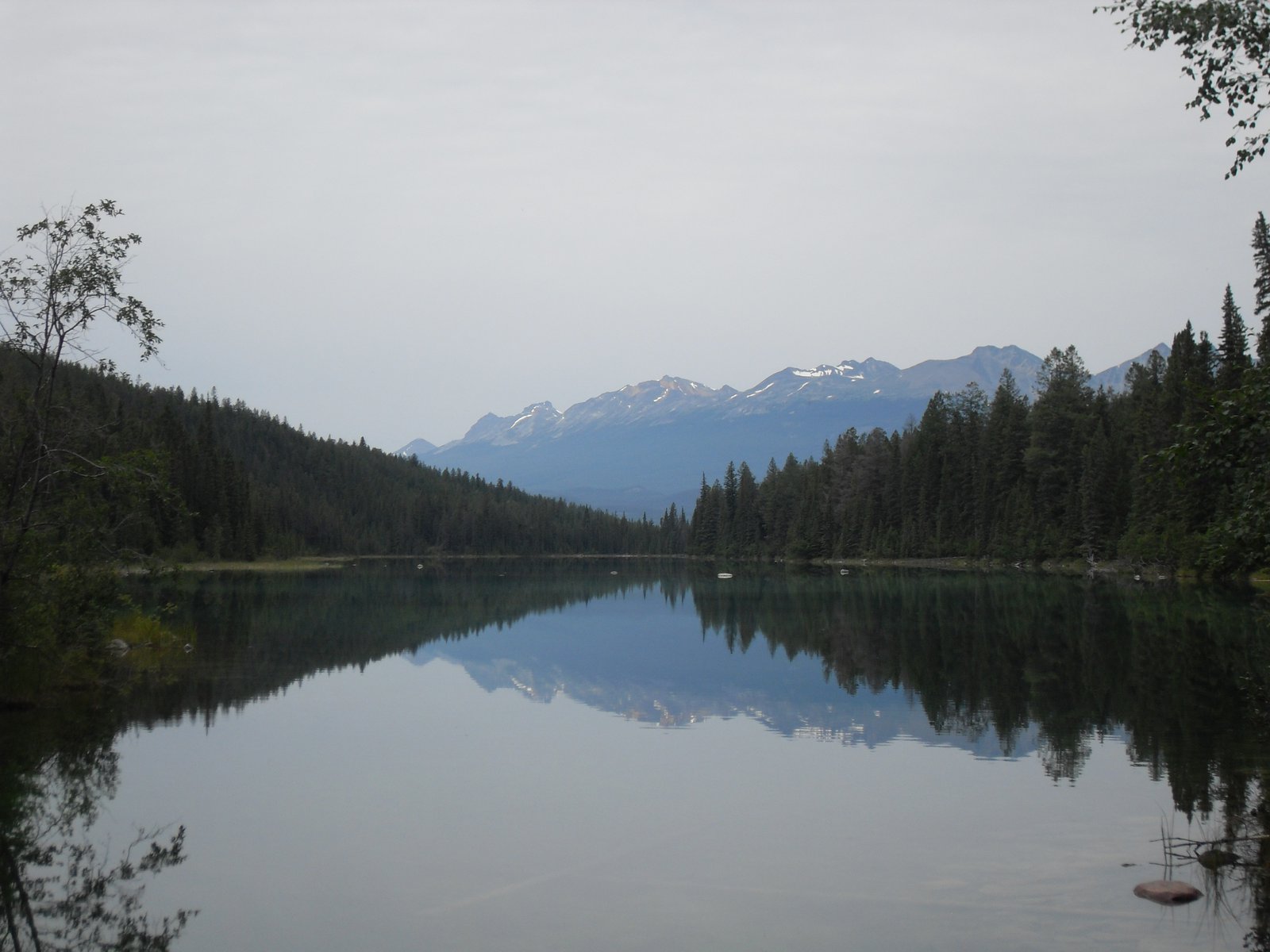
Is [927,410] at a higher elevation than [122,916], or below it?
higher

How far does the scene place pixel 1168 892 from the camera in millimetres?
12781

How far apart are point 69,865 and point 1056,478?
102 metres

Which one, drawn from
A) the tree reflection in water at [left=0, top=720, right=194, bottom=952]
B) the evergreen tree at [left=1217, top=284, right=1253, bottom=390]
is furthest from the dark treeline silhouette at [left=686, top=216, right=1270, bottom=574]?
the tree reflection in water at [left=0, top=720, right=194, bottom=952]

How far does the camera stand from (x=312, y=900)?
13.5m

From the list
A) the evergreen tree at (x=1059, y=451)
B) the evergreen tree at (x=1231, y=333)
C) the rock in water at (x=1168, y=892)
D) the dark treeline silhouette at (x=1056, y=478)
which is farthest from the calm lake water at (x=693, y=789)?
the evergreen tree at (x=1059, y=451)

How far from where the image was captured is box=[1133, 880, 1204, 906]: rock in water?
12.7 m

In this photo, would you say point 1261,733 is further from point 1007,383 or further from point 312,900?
point 1007,383

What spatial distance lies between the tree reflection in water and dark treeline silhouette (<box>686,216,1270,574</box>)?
12955mm

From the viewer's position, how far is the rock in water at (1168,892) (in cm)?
1268

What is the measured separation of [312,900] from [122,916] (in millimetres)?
2078

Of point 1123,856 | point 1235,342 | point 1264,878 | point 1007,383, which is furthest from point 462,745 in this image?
point 1007,383

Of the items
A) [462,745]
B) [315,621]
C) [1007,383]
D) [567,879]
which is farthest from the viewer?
[1007,383]

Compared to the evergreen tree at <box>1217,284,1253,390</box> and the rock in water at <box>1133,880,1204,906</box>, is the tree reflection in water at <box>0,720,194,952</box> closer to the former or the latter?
the rock in water at <box>1133,880,1204,906</box>

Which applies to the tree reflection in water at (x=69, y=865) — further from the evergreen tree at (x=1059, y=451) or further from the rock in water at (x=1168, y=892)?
the evergreen tree at (x=1059, y=451)
